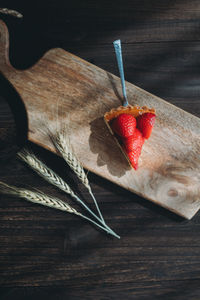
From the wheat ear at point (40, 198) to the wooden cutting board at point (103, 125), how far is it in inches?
9.4

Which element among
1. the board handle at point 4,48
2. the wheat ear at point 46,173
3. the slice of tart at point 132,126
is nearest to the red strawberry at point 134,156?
the slice of tart at point 132,126

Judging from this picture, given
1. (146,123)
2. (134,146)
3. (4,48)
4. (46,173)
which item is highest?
(4,48)

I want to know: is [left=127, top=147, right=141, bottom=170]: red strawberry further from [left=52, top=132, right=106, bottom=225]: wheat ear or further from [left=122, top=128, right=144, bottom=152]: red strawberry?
[left=52, top=132, right=106, bottom=225]: wheat ear

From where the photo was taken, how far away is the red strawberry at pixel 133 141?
4.08 ft

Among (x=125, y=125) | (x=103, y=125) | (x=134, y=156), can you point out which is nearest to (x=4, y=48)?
(x=103, y=125)

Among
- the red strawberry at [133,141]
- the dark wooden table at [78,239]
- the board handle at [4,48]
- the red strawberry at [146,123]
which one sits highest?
the board handle at [4,48]

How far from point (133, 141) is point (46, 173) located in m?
0.48

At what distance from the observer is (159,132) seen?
1353 millimetres

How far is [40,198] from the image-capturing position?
1.26m

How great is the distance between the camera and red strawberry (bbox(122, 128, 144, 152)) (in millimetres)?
1242

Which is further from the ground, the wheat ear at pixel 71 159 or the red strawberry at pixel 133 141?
the red strawberry at pixel 133 141

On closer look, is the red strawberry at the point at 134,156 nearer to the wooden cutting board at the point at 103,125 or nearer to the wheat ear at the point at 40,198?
the wooden cutting board at the point at 103,125

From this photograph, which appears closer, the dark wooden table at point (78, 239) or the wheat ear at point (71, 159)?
the wheat ear at point (71, 159)

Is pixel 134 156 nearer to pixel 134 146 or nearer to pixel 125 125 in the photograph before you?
pixel 134 146
